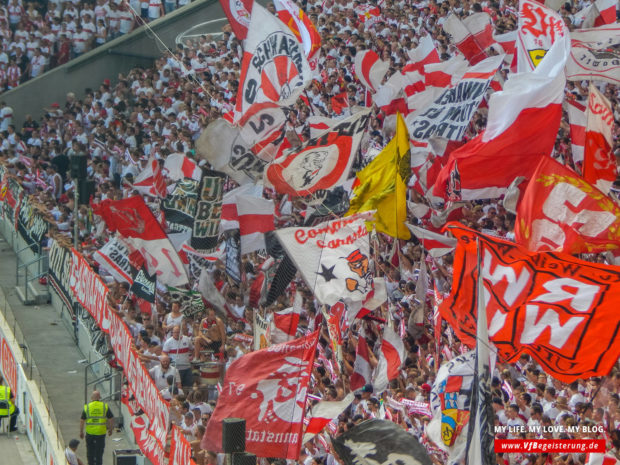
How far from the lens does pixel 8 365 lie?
75.8 feet

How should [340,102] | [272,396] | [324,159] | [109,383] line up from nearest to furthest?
[272,396], [324,159], [109,383], [340,102]

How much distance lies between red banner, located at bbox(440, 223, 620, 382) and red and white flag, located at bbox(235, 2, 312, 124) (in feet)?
27.1

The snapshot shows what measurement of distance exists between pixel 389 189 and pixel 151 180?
6415 mm

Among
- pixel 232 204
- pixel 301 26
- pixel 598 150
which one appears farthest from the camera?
pixel 301 26

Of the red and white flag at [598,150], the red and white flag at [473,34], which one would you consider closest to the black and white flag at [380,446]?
the red and white flag at [598,150]

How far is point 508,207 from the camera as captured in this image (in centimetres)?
1575

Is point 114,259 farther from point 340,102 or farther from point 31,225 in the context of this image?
point 31,225

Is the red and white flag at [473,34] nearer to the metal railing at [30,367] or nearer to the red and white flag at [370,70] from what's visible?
the red and white flag at [370,70]

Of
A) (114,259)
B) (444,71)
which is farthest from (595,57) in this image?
(114,259)

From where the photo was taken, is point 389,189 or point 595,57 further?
point 595,57

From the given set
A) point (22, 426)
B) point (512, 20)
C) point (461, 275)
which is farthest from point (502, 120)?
point (22, 426)

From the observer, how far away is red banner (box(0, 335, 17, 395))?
22633mm

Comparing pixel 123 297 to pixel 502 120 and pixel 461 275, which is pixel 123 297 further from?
pixel 461 275

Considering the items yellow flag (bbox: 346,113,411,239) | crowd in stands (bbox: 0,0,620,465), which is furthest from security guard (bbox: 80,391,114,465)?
yellow flag (bbox: 346,113,411,239)
